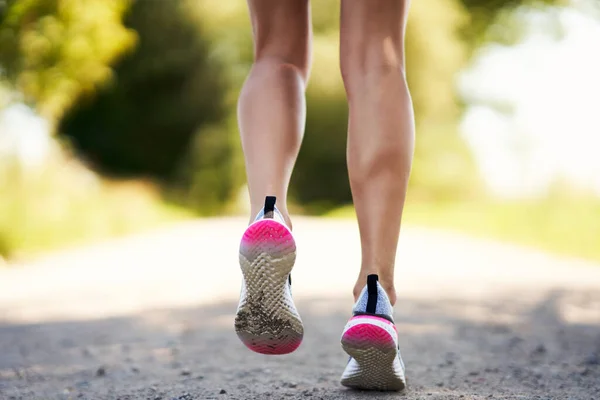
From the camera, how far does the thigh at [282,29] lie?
1.42 m

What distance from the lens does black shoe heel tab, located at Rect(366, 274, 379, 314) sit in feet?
4.29

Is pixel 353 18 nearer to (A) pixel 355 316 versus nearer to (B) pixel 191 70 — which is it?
(A) pixel 355 316

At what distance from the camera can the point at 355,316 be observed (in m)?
1.31

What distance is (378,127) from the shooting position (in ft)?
4.54

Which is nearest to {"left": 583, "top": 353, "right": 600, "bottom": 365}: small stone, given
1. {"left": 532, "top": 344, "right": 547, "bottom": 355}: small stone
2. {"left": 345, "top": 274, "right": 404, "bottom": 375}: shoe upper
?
{"left": 532, "top": 344, "right": 547, "bottom": 355}: small stone

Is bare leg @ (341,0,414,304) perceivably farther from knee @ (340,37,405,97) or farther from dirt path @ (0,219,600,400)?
dirt path @ (0,219,600,400)

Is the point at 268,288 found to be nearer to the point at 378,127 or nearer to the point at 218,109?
the point at 378,127

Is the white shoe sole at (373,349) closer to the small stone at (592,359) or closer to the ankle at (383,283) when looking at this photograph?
the ankle at (383,283)

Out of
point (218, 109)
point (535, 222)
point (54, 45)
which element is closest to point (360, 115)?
point (54, 45)

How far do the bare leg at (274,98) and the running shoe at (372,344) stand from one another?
0.22 meters

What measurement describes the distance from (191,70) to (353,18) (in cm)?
1448

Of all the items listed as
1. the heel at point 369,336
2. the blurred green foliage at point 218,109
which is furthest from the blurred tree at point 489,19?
the heel at point 369,336

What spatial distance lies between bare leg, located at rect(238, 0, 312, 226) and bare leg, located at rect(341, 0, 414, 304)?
0.11 metres

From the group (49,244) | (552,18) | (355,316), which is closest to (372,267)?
(355,316)
